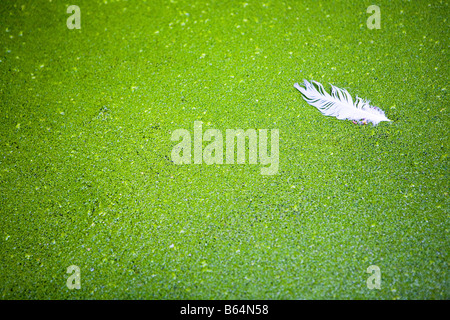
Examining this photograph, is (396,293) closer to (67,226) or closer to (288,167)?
(288,167)

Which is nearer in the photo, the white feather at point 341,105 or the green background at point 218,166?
the green background at point 218,166

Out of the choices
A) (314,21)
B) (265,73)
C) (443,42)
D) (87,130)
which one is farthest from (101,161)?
(443,42)

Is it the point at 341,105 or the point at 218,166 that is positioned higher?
the point at 341,105

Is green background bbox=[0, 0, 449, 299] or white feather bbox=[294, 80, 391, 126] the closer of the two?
green background bbox=[0, 0, 449, 299]
